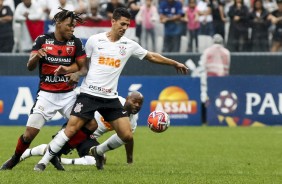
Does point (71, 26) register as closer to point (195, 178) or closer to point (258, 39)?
point (195, 178)

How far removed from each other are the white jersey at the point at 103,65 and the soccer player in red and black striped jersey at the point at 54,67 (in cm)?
17

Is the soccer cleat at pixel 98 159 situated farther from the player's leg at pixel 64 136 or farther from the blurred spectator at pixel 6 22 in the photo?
the blurred spectator at pixel 6 22

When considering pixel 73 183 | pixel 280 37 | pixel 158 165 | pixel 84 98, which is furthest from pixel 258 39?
pixel 73 183

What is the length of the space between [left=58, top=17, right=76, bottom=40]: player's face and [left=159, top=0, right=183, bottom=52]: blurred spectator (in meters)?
13.1

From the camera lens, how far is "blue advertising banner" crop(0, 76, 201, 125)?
24531 millimetres

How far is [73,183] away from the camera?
448 inches

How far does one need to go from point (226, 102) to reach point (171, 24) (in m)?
2.74

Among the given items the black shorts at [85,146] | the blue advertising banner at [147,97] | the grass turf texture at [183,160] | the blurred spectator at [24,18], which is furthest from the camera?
the blurred spectator at [24,18]

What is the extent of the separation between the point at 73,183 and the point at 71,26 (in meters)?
2.64

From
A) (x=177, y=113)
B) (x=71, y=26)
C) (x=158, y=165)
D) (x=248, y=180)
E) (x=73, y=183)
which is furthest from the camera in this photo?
(x=177, y=113)

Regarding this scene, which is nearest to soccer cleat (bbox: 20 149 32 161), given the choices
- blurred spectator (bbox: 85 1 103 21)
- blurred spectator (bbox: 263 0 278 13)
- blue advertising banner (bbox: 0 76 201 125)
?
blue advertising banner (bbox: 0 76 201 125)

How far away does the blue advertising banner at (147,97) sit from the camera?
24.5 m

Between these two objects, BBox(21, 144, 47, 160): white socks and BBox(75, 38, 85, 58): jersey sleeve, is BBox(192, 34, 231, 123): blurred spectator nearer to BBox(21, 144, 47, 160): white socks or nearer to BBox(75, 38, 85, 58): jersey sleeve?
BBox(21, 144, 47, 160): white socks

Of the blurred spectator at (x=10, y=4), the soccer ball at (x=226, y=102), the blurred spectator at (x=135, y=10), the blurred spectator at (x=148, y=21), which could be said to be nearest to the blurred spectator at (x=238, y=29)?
the soccer ball at (x=226, y=102)
